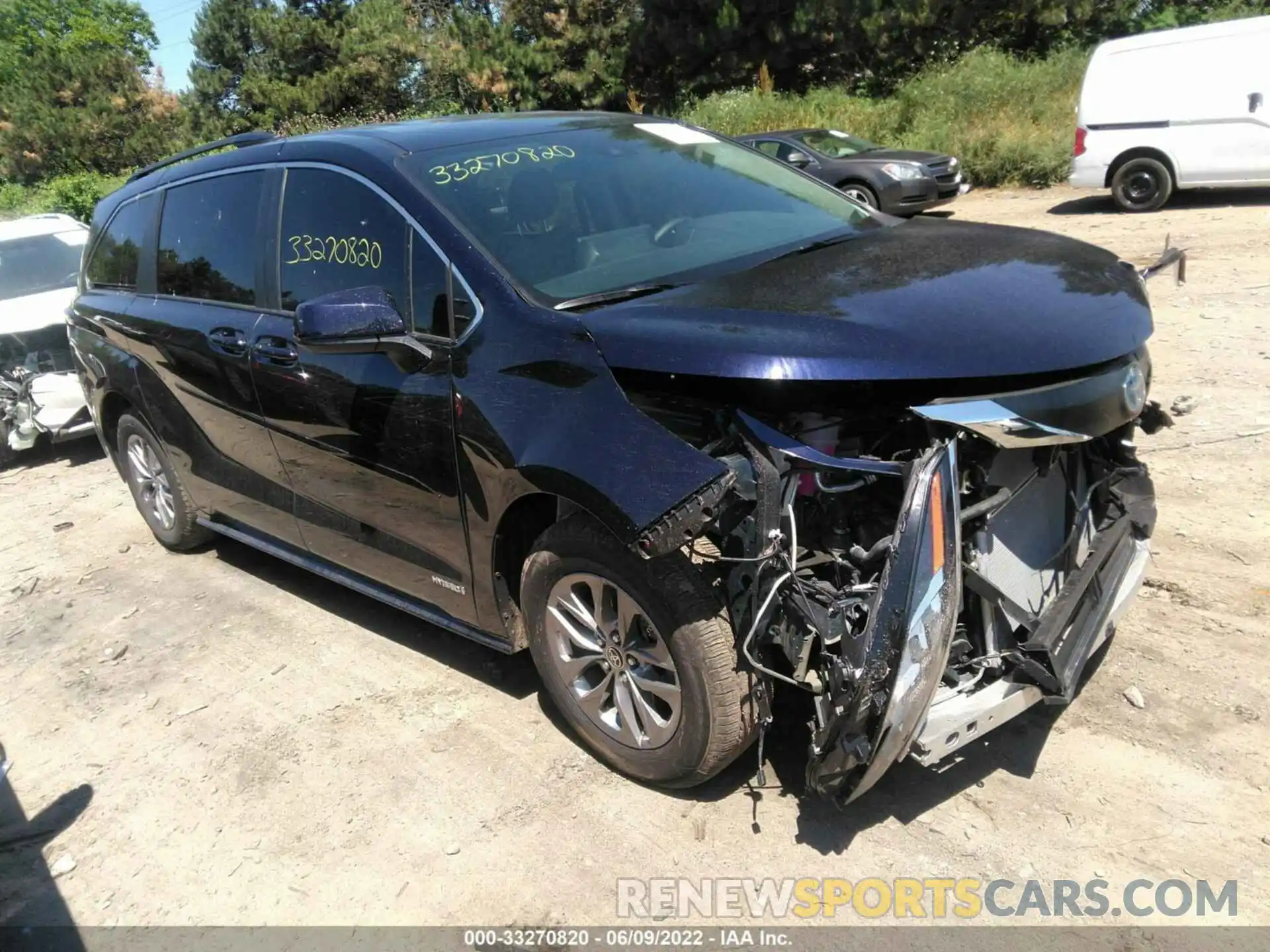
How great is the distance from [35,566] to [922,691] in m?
5.41

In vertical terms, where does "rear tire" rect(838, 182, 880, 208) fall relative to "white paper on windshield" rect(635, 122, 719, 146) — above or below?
below

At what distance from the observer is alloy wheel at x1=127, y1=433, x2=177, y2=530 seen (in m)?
5.41

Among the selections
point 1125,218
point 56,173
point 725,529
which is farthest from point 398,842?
point 56,173

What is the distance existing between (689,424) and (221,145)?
3.19 meters

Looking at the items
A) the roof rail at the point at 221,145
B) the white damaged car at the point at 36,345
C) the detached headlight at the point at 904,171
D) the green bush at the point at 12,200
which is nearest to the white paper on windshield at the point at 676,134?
the roof rail at the point at 221,145

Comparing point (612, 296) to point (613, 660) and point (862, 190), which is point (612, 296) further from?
point (862, 190)

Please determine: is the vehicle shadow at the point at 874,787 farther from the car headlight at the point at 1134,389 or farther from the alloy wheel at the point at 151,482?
the alloy wheel at the point at 151,482

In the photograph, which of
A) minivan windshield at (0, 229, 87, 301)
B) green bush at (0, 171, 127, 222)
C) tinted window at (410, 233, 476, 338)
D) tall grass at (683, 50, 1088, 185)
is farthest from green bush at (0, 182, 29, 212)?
tinted window at (410, 233, 476, 338)

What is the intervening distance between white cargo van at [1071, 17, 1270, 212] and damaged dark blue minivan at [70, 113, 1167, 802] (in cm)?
967

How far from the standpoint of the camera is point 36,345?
8133mm

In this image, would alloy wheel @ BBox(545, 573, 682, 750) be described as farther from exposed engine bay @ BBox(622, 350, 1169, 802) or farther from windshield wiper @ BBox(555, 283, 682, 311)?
windshield wiper @ BBox(555, 283, 682, 311)

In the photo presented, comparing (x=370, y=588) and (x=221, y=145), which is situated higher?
(x=221, y=145)

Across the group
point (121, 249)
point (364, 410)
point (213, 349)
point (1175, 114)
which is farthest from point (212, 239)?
point (1175, 114)

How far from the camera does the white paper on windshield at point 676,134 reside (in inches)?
165
